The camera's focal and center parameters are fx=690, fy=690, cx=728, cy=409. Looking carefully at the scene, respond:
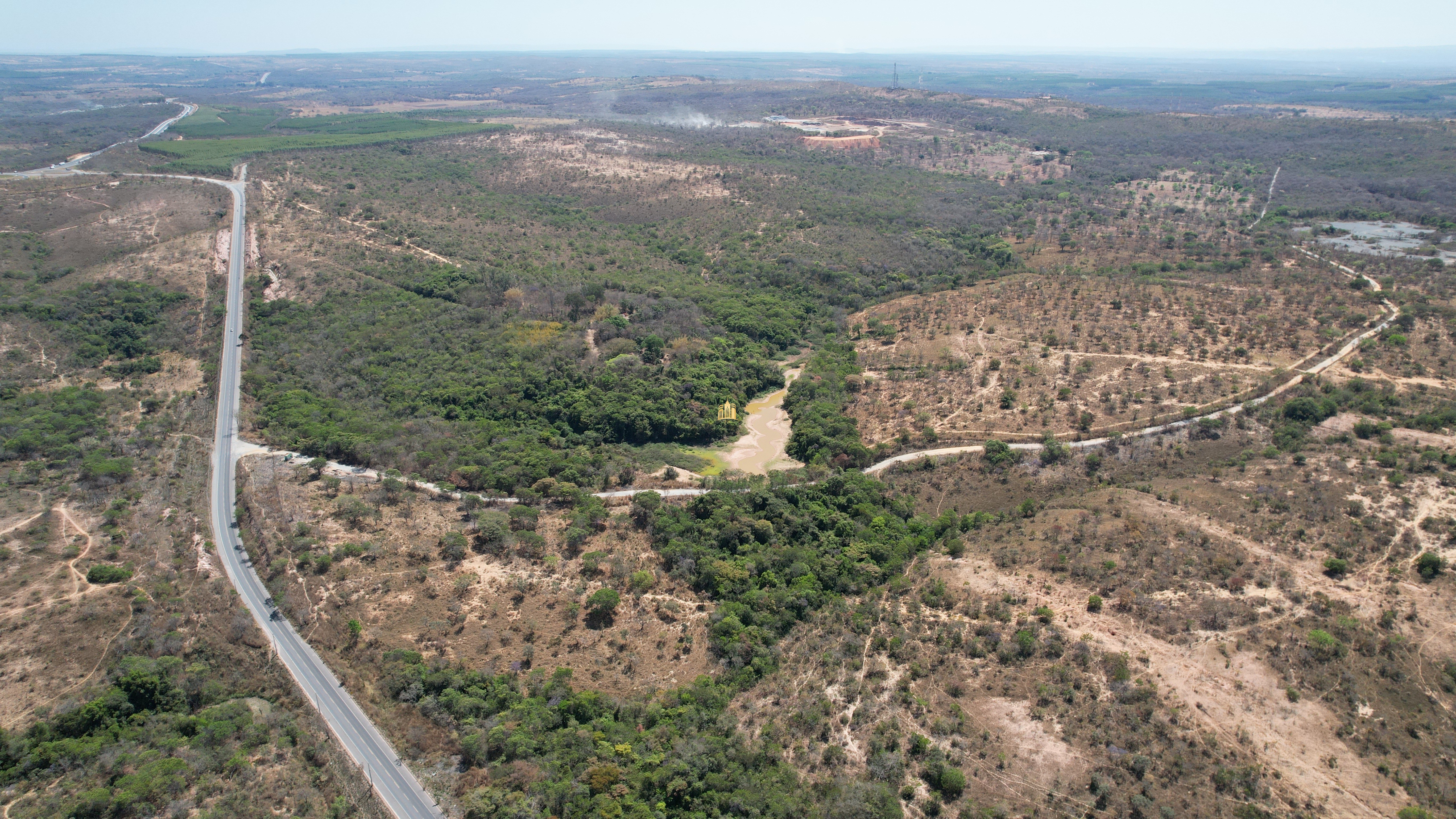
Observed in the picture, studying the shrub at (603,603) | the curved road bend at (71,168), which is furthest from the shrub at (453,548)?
the curved road bend at (71,168)

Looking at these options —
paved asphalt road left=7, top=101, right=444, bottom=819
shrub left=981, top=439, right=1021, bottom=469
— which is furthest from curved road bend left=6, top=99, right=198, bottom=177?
shrub left=981, top=439, right=1021, bottom=469

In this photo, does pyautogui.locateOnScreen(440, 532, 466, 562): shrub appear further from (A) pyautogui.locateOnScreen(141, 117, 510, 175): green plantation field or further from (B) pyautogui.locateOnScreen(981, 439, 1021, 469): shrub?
(A) pyautogui.locateOnScreen(141, 117, 510, 175): green plantation field

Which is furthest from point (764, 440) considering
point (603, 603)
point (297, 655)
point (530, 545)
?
point (297, 655)

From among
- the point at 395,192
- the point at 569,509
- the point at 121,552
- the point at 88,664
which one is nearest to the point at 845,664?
the point at 569,509

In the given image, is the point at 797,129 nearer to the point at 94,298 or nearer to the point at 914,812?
the point at 94,298

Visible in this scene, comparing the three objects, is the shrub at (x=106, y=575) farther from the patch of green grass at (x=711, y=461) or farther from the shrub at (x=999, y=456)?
the shrub at (x=999, y=456)

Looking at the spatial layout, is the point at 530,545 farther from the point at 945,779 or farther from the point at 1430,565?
the point at 1430,565
